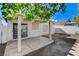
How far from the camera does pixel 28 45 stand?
322 centimetres

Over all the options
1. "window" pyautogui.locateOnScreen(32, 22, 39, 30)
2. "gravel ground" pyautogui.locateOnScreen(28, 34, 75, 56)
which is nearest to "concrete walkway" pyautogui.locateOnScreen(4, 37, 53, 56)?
"gravel ground" pyautogui.locateOnScreen(28, 34, 75, 56)

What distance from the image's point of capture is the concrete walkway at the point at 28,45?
3.11 meters

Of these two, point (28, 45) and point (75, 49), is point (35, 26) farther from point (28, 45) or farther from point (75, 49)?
point (75, 49)

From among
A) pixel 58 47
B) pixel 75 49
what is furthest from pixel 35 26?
pixel 75 49

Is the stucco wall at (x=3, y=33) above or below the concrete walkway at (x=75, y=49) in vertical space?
above

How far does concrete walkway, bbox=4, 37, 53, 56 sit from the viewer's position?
3109 millimetres

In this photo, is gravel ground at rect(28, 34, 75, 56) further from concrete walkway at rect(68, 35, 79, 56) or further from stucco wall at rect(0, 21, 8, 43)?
stucco wall at rect(0, 21, 8, 43)

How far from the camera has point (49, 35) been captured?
3.27 metres

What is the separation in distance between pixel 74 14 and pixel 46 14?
1.85 ft

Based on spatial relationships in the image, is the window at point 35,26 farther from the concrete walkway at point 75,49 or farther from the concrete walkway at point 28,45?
the concrete walkway at point 75,49

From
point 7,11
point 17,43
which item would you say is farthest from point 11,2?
point 17,43

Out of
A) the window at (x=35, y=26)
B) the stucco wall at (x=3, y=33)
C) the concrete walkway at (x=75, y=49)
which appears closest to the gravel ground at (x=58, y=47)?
the concrete walkway at (x=75, y=49)

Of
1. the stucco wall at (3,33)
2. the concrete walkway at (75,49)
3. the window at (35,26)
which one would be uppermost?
the window at (35,26)

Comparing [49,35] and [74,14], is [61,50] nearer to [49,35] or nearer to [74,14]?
[49,35]
